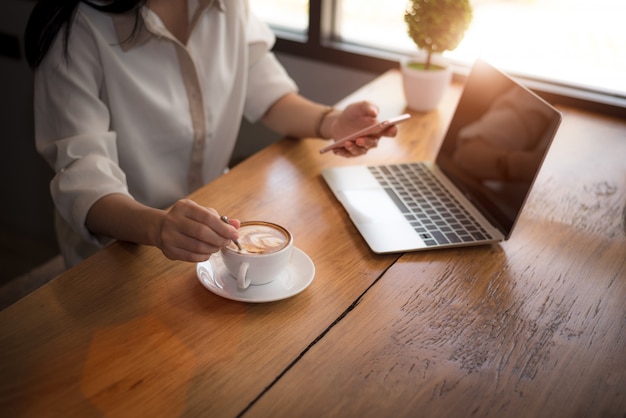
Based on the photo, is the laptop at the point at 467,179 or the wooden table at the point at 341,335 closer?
the wooden table at the point at 341,335

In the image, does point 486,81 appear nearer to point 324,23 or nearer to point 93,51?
point 93,51

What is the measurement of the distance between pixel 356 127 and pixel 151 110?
0.40 m

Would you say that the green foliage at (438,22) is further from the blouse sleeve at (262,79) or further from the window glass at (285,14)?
the window glass at (285,14)

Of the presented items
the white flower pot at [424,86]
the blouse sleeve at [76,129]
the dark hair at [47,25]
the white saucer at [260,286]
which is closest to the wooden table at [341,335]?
the white saucer at [260,286]

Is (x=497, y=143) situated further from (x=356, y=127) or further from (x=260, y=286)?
(x=260, y=286)

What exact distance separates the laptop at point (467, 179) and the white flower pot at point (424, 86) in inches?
10.4

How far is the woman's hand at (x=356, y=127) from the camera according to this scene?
1091mm

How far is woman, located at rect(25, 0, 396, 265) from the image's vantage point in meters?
0.91

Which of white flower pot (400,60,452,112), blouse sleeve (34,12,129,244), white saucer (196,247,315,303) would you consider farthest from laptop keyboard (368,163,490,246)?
blouse sleeve (34,12,129,244)

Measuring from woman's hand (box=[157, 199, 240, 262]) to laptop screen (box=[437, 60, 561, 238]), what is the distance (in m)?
0.44

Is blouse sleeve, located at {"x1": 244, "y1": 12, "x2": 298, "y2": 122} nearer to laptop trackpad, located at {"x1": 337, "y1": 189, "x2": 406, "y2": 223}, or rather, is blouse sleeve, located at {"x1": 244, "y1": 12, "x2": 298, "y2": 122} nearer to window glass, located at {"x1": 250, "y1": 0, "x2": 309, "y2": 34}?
laptop trackpad, located at {"x1": 337, "y1": 189, "x2": 406, "y2": 223}

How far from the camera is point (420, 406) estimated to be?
A: 639 millimetres

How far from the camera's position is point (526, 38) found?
1696mm

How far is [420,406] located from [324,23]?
1437 millimetres
